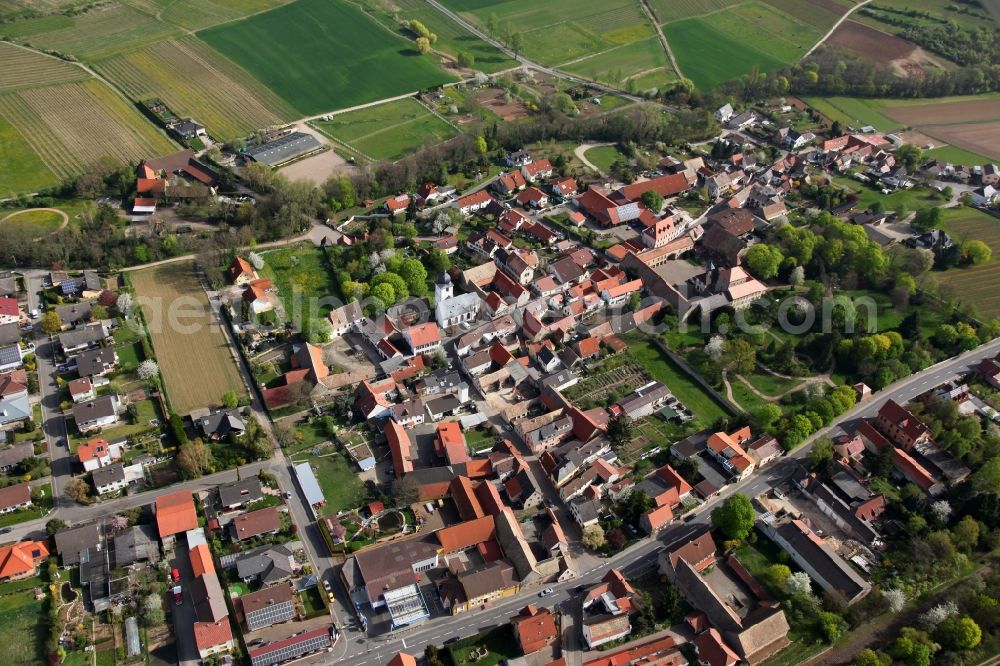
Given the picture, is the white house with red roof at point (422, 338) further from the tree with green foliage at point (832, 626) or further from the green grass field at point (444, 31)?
the green grass field at point (444, 31)

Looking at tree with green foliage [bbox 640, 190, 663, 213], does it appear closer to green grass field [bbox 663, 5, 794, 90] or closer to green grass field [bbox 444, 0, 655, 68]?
green grass field [bbox 663, 5, 794, 90]

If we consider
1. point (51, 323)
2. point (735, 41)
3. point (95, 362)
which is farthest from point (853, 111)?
point (51, 323)

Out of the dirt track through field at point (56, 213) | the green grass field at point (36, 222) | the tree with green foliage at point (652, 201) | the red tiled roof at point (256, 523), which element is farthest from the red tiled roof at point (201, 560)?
the tree with green foliage at point (652, 201)

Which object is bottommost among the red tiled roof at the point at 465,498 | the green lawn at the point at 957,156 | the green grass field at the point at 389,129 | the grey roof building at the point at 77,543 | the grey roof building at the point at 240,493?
the grey roof building at the point at 77,543

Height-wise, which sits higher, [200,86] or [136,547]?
[200,86]

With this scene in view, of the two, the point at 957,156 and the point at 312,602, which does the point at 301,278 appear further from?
the point at 957,156
